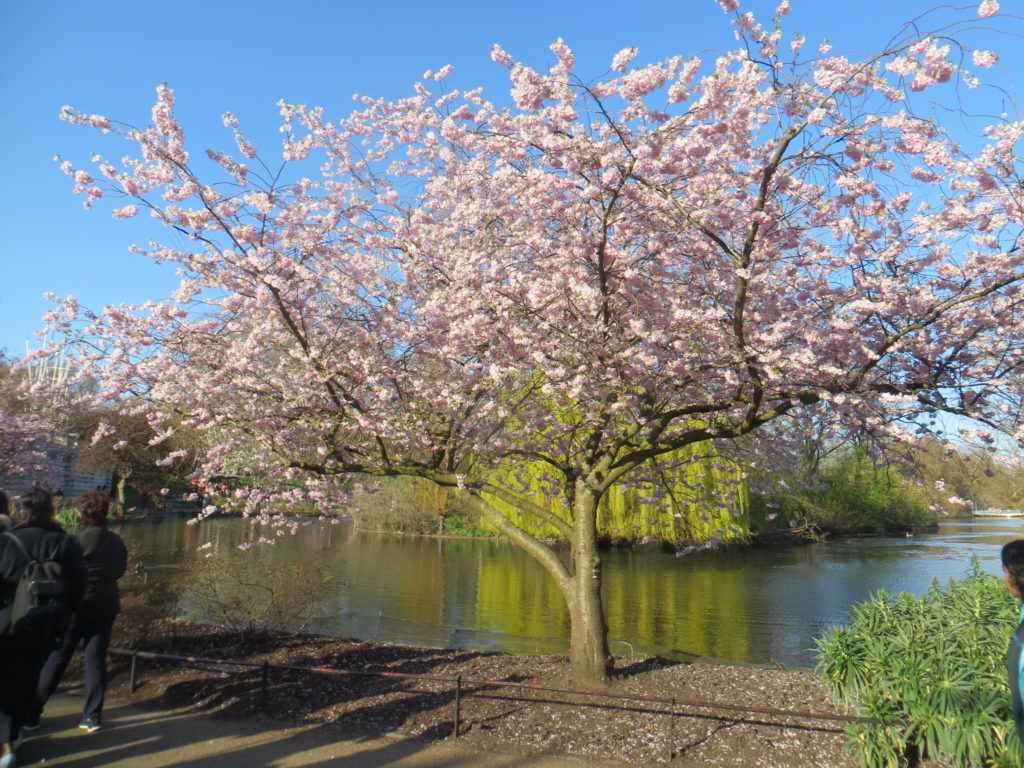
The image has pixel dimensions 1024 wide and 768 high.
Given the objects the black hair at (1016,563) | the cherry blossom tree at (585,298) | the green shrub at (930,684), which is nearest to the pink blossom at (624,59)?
the cherry blossom tree at (585,298)

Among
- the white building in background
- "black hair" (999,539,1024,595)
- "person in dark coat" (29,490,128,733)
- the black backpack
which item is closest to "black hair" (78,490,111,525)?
"person in dark coat" (29,490,128,733)

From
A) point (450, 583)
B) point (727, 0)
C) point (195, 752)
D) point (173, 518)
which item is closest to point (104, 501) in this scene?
point (195, 752)

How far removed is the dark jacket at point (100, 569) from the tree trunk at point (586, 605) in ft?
11.7

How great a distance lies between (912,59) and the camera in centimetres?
424

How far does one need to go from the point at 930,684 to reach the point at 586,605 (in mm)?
2579

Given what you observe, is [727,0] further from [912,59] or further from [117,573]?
[117,573]

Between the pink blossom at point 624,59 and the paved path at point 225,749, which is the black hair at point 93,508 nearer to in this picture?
the paved path at point 225,749

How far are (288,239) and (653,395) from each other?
11.1 feet

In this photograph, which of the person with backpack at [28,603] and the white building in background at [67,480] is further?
the white building in background at [67,480]

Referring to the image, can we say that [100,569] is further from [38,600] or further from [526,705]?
[526,705]

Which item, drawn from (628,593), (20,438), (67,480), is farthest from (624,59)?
(67,480)

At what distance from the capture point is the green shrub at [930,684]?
4184 mm

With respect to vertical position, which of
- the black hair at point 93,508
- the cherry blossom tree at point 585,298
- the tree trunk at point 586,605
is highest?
the cherry blossom tree at point 585,298

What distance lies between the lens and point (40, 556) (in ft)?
12.4
